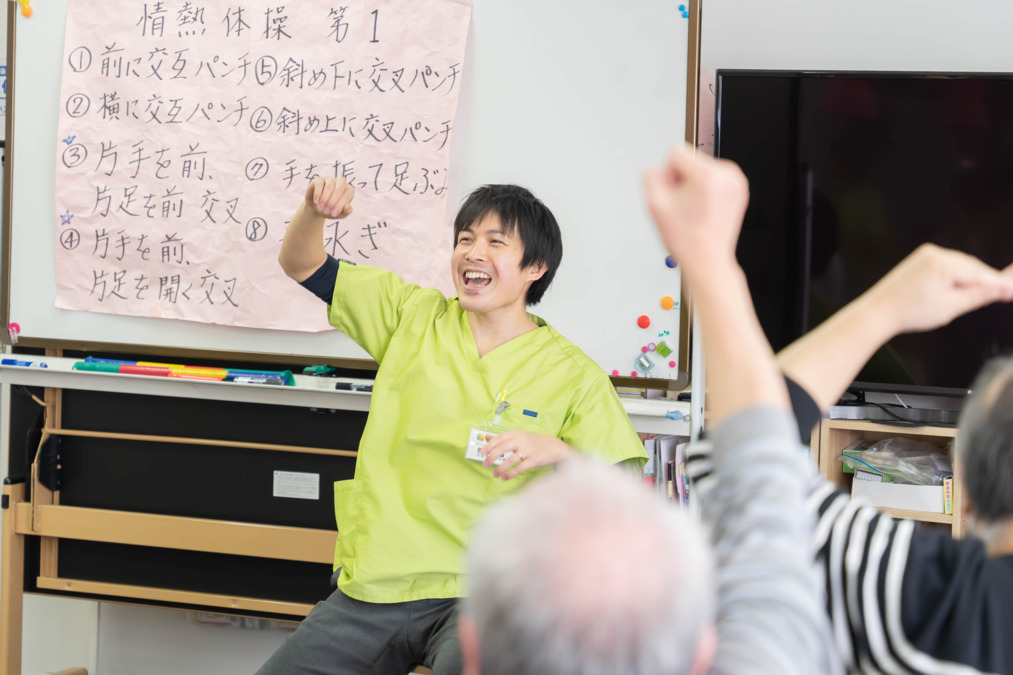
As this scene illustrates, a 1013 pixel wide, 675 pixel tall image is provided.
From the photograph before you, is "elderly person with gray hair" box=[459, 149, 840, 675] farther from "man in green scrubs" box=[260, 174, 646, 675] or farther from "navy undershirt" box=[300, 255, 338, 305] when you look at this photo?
"navy undershirt" box=[300, 255, 338, 305]

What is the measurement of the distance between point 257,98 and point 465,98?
0.52m

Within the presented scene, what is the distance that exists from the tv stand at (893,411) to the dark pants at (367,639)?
43.8 inches

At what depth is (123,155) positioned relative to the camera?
229cm

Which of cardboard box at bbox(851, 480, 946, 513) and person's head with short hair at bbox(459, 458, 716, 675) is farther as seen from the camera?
cardboard box at bbox(851, 480, 946, 513)

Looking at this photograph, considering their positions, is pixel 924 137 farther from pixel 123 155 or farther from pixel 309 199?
pixel 123 155

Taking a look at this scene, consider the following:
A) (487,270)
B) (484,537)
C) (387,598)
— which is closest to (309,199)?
(487,270)

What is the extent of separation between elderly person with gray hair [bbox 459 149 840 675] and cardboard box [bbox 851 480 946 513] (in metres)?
1.58

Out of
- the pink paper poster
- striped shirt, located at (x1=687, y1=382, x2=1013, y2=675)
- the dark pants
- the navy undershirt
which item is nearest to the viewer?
striped shirt, located at (x1=687, y1=382, x2=1013, y2=675)

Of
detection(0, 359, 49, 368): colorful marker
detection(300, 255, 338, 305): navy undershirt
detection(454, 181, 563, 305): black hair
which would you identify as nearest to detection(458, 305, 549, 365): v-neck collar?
detection(454, 181, 563, 305): black hair

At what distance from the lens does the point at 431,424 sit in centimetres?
158

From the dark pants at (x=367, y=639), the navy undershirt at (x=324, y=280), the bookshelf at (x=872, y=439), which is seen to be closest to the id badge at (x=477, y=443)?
the dark pants at (x=367, y=639)

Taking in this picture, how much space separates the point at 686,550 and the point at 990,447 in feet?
1.02

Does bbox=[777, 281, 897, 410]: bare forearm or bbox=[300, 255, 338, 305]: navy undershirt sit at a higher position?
bbox=[300, 255, 338, 305]: navy undershirt

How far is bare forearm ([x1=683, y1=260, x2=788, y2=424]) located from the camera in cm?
55
